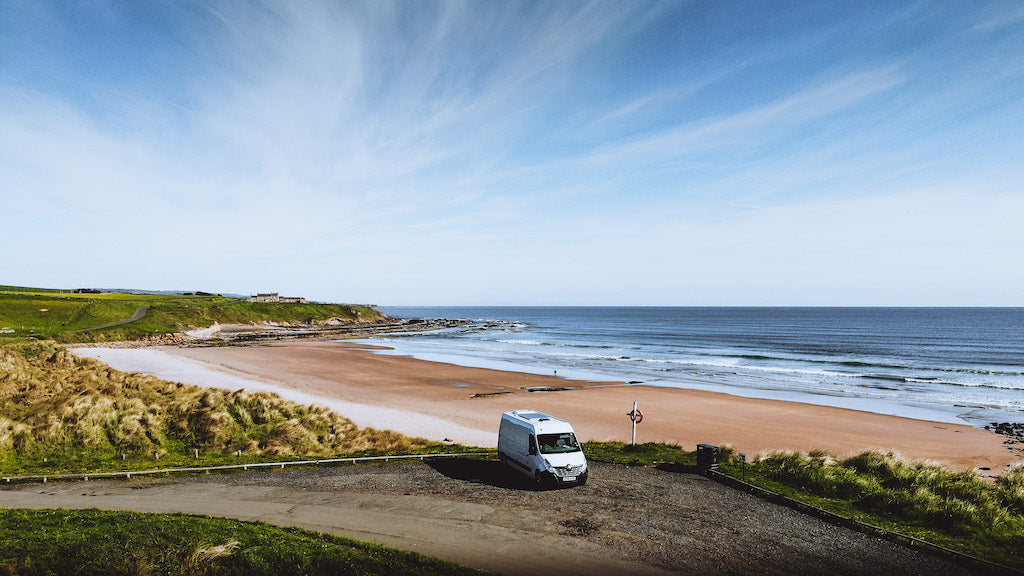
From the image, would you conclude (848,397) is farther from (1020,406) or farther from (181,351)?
(181,351)

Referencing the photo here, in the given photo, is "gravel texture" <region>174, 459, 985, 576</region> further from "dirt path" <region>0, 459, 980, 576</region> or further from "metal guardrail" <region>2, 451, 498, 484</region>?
"metal guardrail" <region>2, 451, 498, 484</region>

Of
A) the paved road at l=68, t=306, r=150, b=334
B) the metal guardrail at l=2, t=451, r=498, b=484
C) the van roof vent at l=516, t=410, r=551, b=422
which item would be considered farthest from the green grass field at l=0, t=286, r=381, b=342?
the van roof vent at l=516, t=410, r=551, b=422

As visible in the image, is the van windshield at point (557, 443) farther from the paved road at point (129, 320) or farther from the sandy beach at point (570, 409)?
the paved road at point (129, 320)

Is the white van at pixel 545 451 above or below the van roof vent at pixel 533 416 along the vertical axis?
below

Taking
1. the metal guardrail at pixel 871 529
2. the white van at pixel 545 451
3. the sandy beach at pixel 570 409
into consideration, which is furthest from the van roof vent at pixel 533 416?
the sandy beach at pixel 570 409

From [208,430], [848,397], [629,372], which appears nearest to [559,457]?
[208,430]

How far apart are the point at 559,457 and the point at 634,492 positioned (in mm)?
2591

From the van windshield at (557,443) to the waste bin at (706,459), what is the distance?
4721 millimetres

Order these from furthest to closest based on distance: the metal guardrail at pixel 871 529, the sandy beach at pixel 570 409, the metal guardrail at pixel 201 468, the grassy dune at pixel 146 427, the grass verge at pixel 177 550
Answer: the sandy beach at pixel 570 409 → the grassy dune at pixel 146 427 → the metal guardrail at pixel 201 468 → the metal guardrail at pixel 871 529 → the grass verge at pixel 177 550

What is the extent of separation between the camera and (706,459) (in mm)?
18359

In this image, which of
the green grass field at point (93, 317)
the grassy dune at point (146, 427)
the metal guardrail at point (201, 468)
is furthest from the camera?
the green grass field at point (93, 317)

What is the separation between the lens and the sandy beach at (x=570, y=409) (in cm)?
2759

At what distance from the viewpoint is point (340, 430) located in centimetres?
2600

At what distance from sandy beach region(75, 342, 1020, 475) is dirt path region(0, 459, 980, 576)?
31.5ft
